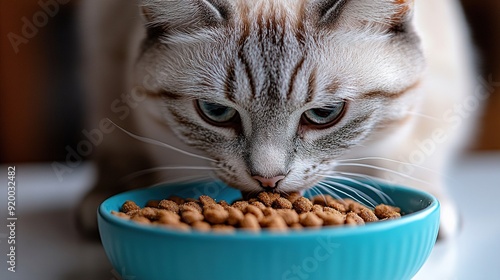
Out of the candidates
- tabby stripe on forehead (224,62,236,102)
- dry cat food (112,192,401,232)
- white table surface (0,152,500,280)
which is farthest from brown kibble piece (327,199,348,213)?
tabby stripe on forehead (224,62,236,102)

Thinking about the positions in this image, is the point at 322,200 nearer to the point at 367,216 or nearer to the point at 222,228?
the point at 367,216

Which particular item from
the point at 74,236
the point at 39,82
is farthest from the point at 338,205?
the point at 39,82

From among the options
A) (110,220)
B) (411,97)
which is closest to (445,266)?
(411,97)

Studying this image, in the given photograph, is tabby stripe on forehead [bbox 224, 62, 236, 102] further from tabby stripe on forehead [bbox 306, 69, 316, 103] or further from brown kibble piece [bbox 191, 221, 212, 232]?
brown kibble piece [bbox 191, 221, 212, 232]

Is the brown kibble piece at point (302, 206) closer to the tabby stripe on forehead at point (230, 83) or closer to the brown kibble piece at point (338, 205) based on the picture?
the brown kibble piece at point (338, 205)

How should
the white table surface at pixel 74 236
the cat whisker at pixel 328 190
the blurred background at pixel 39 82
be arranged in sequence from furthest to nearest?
the blurred background at pixel 39 82, the cat whisker at pixel 328 190, the white table surface at pixel 74 236

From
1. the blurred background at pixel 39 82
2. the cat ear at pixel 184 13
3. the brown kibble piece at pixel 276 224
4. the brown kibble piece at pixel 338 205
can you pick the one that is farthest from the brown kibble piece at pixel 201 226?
the blurred background at pixel 39 82

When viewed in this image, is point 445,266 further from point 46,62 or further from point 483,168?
point 46,62
